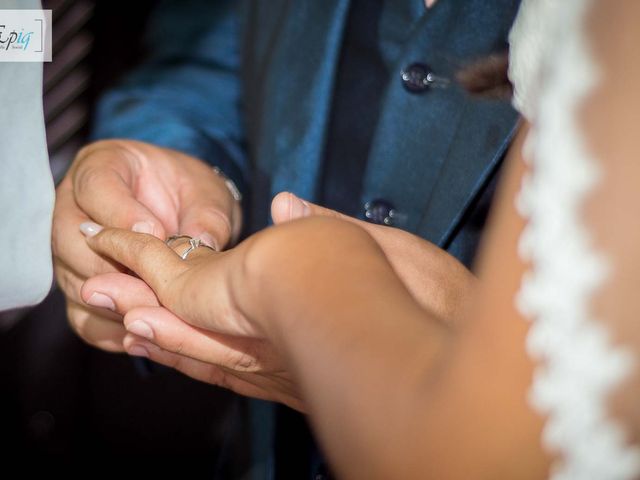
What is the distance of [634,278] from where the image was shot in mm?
236

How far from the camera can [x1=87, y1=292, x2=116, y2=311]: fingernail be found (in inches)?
19.5

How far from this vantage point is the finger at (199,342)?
1.46ft

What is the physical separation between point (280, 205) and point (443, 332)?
144 millimetres

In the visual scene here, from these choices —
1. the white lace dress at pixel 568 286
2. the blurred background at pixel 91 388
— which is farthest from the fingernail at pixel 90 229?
the blurred background at pixel 91 388

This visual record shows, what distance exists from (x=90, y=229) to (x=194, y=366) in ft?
0.43

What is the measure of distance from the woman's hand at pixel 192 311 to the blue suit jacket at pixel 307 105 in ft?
0.59

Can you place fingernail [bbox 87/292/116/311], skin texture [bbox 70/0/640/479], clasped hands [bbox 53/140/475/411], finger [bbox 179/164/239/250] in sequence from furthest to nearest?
finger [bbox 179/164/239/250] → fingernail [bbox 87/292/116/311] → clasped hands [bbox 53/140/475/411] → skin texture [bbox 70/0/640/479]

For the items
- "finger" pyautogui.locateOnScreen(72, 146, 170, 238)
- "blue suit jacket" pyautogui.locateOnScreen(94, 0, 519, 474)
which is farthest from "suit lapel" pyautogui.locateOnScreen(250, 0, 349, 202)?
"finger" pyautogui.locateOnScreen(72, 146, 170, 238)

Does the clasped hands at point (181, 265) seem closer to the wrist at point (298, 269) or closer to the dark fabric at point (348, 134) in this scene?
the wrist at point (298, 269)

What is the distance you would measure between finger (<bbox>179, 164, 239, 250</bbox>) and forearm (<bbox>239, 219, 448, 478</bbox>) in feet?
0.74

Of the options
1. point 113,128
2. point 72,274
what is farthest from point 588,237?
point 113,128

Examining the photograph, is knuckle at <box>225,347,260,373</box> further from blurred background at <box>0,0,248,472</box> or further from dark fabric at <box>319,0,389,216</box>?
blurred background at <box>0,0,248,472</box>

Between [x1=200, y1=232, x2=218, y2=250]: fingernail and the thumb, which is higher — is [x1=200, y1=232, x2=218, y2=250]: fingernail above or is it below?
below

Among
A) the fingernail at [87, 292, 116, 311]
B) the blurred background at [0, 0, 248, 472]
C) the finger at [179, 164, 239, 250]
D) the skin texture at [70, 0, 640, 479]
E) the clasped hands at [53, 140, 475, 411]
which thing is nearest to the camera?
the skin texture at [70, 0, 640, 479]
